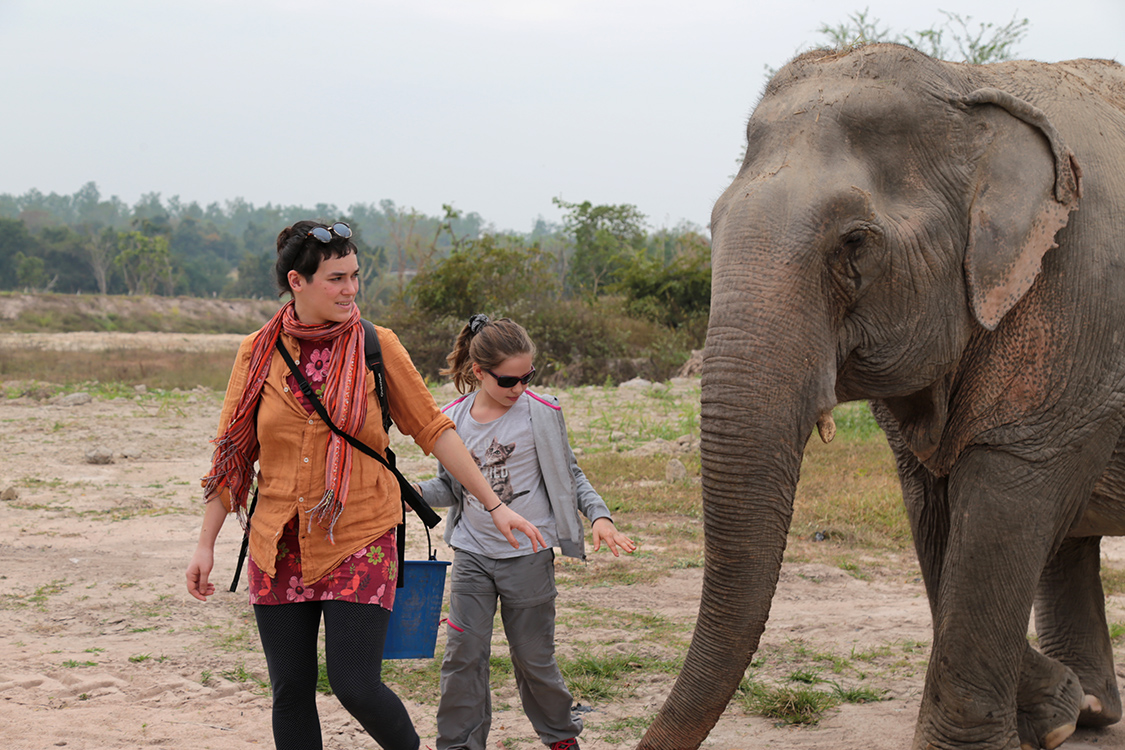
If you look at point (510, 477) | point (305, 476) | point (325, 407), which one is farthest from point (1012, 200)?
point (305, 476)

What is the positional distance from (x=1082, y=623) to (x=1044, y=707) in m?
0.66

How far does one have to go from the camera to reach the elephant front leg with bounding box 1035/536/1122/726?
436 centimetres

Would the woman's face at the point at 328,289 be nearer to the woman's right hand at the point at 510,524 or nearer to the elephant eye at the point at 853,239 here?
the woman's right hand at the point at 510,524

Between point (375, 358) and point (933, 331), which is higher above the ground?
point (933, 331)

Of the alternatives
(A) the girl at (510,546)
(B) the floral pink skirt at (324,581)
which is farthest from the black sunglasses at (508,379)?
(B) the floral pink skirt at (324,581)

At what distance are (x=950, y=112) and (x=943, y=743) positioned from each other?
2102 millimetres

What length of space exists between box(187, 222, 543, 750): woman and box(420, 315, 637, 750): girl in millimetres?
580

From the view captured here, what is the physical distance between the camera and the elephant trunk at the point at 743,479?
287cm

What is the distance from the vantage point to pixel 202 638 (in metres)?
5.23

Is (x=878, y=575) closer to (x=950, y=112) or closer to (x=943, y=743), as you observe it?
(x=943, y=743)

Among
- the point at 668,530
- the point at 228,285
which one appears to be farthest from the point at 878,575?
the point at 228,285

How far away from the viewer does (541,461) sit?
149 inches

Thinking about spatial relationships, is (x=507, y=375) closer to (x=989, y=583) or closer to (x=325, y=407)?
(x=325, y=407)

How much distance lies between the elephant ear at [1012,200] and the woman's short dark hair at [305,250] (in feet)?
6.30
